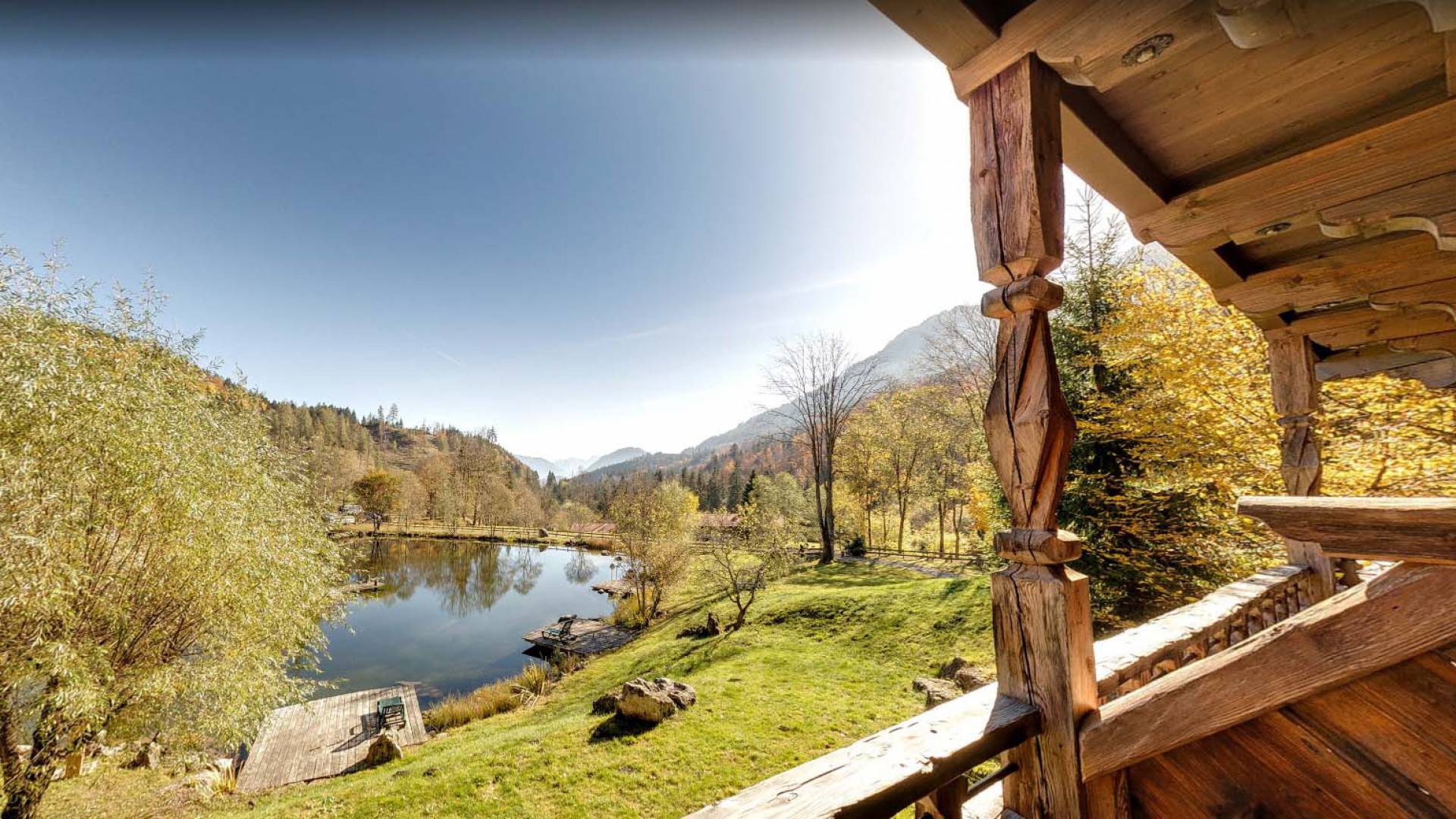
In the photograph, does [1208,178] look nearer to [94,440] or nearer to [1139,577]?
[1139,577]

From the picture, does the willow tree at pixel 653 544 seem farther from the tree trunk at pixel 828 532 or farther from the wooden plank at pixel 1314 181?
the wooden plank at pixel 1314 181

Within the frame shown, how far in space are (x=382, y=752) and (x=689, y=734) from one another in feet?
23.1

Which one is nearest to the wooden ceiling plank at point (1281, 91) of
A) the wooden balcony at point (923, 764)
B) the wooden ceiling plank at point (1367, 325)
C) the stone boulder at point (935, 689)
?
the wooden balcony at point (923, 764)

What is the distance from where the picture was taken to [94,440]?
6941 mm

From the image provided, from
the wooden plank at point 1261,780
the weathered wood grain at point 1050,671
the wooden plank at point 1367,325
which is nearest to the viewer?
the wooden plank at point 1261,780

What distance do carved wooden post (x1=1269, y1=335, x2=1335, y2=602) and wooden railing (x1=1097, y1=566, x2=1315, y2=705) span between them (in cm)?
57

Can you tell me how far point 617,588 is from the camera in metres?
27.2

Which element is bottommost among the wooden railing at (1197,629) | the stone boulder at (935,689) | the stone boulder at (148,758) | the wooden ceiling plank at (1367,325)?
the stone boulder at (148,758)

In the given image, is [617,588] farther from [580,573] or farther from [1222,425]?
[1222,425]

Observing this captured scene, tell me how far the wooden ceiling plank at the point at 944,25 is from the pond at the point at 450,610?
1577 centimetres

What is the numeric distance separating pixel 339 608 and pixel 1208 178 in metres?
17.5

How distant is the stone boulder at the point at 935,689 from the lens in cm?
653

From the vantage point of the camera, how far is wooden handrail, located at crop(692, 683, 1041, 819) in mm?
1015

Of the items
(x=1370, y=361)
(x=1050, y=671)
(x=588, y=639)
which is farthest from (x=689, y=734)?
(x=588, y=639)
